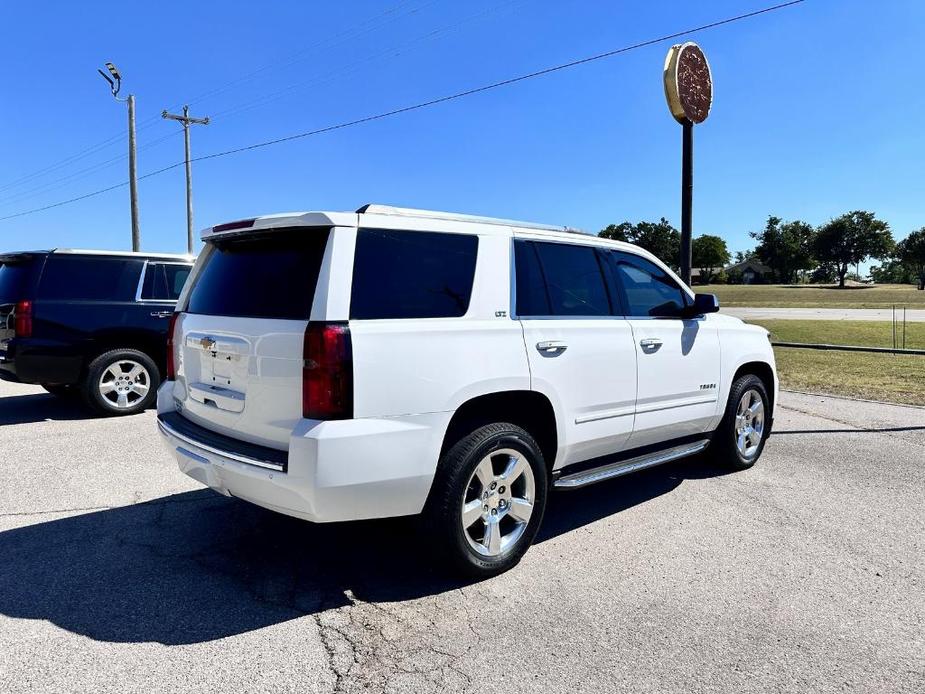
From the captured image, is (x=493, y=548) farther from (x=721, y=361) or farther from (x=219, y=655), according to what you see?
(x=721, y=361)

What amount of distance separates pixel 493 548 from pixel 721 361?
2.60 meters

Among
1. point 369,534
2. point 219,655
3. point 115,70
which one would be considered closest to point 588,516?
point 369,534

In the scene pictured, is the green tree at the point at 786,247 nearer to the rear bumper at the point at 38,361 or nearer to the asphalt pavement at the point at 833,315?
the asphalt pavement at the point at 833,315

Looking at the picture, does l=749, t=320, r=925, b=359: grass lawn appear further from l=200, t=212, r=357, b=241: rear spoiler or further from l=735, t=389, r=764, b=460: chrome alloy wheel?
l=200, t=212, r=357, b=241: rear spoiler

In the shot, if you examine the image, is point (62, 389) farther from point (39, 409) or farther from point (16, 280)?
point (16, 280)

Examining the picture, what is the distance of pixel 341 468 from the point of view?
113 inches

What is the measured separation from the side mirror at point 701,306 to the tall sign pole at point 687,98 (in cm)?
Result: 509

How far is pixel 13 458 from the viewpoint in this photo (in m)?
5.79

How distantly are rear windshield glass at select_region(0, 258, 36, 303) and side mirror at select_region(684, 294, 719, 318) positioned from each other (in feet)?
22.4

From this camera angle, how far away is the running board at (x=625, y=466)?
3875mm

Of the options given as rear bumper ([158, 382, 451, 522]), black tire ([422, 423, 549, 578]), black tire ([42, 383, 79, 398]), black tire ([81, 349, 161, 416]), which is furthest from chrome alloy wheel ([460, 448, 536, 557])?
black tire ([42, 383, 79, 398])

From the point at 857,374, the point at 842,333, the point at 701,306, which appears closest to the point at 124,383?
the point at 701,306

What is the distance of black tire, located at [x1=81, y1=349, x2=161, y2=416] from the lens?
7.48 meters

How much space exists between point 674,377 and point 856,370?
31.5 ft
